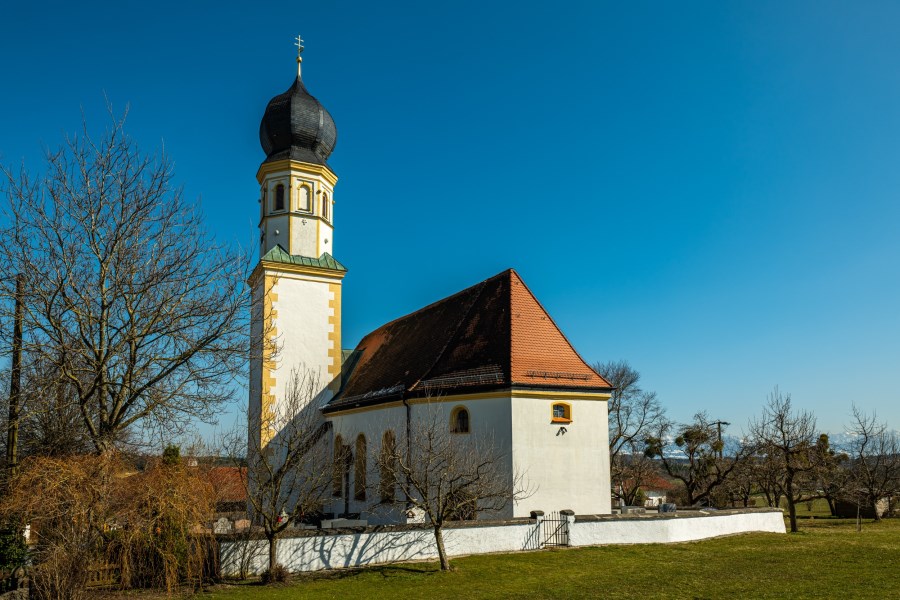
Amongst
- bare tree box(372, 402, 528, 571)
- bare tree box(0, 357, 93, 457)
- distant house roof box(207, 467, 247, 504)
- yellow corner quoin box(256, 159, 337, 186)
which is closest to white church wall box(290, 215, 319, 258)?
yellow corner quoin box(256, 159, 337, 186)

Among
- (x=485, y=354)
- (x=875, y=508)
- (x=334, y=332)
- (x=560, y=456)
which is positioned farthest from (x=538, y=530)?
(x=875, y=508)

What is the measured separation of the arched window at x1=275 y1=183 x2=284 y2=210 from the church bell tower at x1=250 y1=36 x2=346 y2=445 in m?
0.04

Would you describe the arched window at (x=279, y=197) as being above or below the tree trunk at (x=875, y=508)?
above

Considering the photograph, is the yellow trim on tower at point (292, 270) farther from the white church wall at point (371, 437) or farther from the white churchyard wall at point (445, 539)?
the white churchyard wall at point (445, 539)

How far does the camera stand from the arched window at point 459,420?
1959cm

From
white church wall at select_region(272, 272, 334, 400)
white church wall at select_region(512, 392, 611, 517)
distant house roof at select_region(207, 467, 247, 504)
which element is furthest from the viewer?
white church wall at select_region(272, 272, 334, 400)

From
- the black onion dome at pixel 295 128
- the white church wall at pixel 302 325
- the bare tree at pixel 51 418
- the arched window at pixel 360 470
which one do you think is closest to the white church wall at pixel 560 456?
the arched window at pixel 360 470

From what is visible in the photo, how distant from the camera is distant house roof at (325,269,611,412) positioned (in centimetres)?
1952

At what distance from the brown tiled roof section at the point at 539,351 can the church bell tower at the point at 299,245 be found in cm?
881

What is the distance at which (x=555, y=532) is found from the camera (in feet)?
57.2

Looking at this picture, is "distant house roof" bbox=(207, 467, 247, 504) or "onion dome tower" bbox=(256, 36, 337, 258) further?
"onion dome tower" bbox=(256, 36, 337, 258)

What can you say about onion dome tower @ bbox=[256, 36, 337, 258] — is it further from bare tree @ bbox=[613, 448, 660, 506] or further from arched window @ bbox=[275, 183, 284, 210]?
bare tree @ bbox=[613, 448, 660, 506]

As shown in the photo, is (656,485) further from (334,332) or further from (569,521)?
(569,521)

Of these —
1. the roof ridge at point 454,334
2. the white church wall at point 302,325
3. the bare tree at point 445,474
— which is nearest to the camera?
the bare tree at point 445,474
